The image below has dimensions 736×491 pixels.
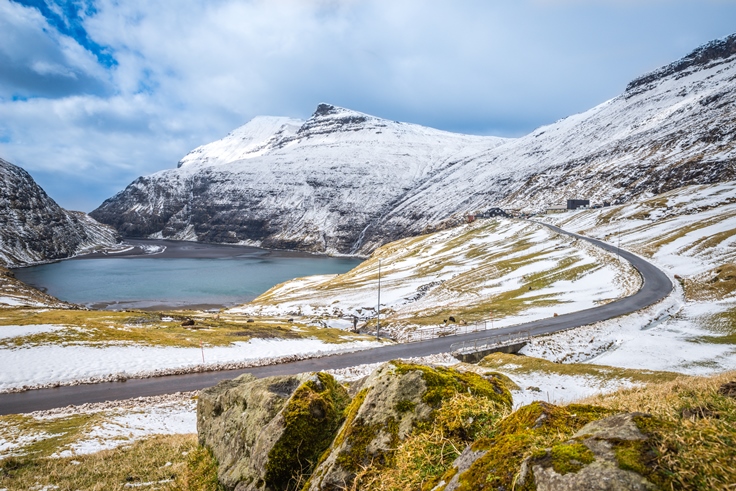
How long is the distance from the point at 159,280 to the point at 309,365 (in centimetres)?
12739

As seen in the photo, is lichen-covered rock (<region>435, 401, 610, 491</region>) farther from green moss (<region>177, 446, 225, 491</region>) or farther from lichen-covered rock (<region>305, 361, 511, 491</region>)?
green moss (<region>177, 446, 225, 491</region>)

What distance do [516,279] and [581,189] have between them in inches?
5843

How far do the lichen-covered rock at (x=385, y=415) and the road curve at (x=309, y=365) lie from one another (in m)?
25.5

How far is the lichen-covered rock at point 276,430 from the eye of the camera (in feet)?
22.9

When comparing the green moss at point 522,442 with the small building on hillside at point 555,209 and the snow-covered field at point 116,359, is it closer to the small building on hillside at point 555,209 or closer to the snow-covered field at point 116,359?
the snow-covered field at point 116,359

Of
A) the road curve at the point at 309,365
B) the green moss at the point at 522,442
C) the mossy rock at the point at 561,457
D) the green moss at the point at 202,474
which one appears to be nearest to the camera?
the mossy rock at the point at 561,457

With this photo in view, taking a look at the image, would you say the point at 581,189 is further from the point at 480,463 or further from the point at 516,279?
the point at 480,463

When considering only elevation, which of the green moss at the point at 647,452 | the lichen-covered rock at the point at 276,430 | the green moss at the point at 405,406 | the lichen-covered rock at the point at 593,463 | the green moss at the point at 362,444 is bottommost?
the lichen-covered rock at the point at 276,430

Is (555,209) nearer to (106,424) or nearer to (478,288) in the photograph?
(478,288)

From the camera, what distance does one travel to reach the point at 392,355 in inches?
1379

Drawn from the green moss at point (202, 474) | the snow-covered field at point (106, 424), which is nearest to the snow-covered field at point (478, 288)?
the snow-covered field at point (106, 424)

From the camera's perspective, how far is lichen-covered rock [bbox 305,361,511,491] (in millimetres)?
5811

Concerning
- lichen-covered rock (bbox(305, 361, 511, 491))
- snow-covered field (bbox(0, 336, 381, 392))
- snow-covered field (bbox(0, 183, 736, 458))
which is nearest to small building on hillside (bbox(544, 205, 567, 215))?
snow-covered field (bbox(0, 183, 736, 458))

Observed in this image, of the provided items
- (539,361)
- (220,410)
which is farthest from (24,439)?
(539,361)
